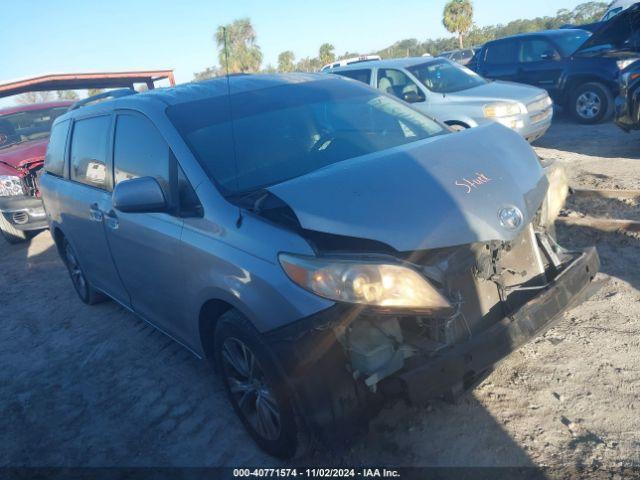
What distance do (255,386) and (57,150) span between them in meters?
3.41

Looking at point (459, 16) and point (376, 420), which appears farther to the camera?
point (459, 16)

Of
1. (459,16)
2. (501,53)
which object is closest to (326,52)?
(459,16)

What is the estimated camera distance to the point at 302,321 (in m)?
2.13

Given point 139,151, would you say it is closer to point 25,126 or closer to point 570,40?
point 25,126

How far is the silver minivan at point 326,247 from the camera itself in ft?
6.98

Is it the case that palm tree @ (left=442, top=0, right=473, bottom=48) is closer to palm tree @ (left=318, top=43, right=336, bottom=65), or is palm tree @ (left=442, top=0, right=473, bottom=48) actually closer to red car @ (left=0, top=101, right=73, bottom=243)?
palm tree @ (left=318, top=43, right=336, bottom=65)

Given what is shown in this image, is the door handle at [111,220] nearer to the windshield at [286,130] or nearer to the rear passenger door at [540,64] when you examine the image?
the windshield at [286,130]

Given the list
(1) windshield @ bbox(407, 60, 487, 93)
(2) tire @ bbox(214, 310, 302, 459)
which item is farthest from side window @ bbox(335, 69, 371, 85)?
(2) tire @ bbox(214, 310, 302, 459)

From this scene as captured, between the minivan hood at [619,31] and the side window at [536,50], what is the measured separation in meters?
2.03

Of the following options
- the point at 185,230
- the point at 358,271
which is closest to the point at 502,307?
the point at 358,271

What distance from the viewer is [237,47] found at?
13.1 ft

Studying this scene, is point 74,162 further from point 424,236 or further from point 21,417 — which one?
point 424,236

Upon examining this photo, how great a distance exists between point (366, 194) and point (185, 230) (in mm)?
1038

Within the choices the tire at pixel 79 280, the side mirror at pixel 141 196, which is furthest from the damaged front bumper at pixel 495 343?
the tire at pixel 79 280
